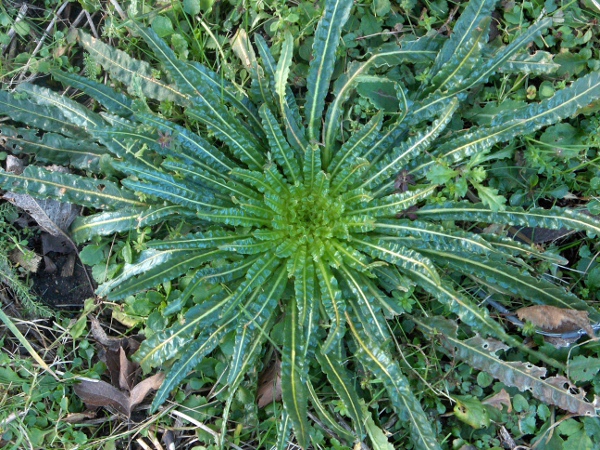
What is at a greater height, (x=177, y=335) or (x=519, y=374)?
(x=519, y=374)

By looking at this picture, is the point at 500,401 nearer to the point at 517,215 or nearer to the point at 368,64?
the point at 517,215

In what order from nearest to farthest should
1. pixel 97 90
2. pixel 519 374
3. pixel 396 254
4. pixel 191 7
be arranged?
pixel 396 254, pixel 519 374, pixel 97 90, pixel 191 7

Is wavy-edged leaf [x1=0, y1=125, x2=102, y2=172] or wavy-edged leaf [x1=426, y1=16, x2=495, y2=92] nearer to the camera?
wavy-edged leaf [x1=426, y1=16, x2=495, y2=92]

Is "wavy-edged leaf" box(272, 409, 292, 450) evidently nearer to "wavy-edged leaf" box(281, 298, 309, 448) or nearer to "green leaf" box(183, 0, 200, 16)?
"wavy-edged leaf" box(281, 298, 309, 448)

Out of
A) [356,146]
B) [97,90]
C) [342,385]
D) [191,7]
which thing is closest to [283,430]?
[342,385]

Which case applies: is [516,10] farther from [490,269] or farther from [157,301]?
[157,301]

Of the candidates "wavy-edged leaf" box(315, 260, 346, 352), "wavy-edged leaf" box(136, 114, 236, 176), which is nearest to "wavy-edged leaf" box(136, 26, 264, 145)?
"wavy-edged leaf" box(136, 114, 236, 176)

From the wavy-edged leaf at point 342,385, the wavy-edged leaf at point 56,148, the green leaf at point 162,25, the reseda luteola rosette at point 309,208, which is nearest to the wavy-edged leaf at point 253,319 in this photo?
the reseda luteola rosette at point 309,208

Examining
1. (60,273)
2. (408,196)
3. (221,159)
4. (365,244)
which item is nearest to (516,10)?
(408,196)
